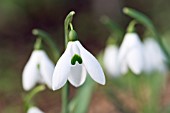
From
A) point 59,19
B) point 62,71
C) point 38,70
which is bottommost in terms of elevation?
point 59,19

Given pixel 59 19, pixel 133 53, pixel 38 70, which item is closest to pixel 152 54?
pixel 133 53

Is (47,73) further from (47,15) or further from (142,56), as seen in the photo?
(47,15)

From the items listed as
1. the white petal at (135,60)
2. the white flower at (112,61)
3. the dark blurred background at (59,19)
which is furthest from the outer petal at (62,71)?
the dark blurred background at (59,19)

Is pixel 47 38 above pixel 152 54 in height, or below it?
above

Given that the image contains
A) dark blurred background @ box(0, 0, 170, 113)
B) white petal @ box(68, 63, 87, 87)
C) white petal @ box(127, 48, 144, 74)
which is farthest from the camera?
dark blurred background @ box(0, 0, 170, 113)

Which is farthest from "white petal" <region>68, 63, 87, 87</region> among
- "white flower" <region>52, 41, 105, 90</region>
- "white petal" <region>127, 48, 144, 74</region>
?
"white petal" <region>127, 48, 144, 74</region>

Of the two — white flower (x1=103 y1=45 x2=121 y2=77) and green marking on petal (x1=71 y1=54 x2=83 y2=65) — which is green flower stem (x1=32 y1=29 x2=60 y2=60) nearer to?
green marking on petal (x1=71 y1=54 x2=83 y2=65)

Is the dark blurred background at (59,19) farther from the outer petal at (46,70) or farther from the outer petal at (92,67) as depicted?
the outer petal at (92,67)

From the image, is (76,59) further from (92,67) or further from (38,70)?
(38,70)
